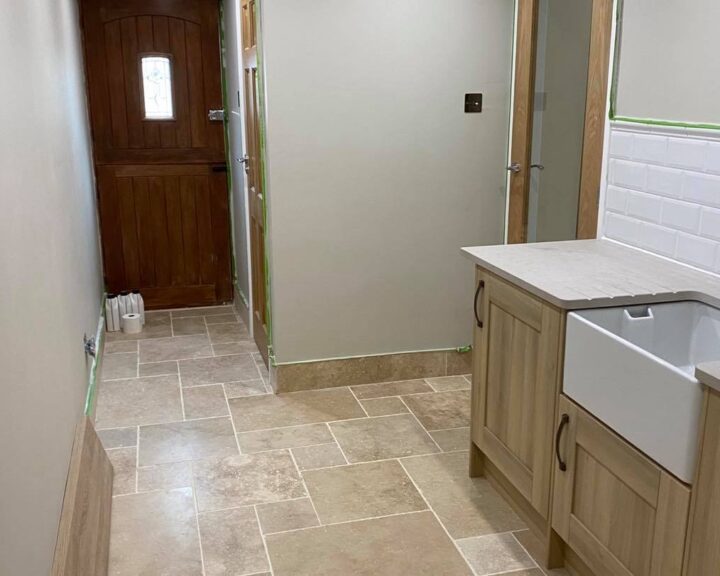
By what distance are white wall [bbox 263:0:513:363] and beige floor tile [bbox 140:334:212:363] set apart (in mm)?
901

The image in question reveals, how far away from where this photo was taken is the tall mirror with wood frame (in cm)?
364

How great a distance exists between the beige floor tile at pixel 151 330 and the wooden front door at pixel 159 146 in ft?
0.60

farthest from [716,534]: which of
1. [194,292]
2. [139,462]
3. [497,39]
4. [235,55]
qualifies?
[194,292]

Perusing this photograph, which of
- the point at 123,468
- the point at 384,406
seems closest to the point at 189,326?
the point at 384,406

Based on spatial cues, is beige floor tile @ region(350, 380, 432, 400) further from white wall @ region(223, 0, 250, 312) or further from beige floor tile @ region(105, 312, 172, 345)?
beige floor tile @ region(105, 312, 172, 345)

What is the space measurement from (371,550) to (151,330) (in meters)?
2.82

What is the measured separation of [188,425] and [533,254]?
5.82 ft

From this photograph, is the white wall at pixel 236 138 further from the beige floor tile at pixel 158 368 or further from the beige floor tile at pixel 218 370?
the beige floor tile at pixel 158 368

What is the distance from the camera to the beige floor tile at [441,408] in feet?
11.7

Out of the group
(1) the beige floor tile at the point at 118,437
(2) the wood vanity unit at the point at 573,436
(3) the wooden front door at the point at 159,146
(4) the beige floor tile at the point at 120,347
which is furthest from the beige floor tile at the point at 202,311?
(2) the wood vanity unit at the point at 573,436

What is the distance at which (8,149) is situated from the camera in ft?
6.36

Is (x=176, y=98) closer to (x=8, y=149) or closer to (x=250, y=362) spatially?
(x=250, y=362)

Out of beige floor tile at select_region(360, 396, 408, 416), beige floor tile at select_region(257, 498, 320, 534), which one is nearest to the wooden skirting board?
beige floor tile at select_region(257, 498, 320, 534)

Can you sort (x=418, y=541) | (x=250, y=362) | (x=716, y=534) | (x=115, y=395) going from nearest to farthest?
(x=716, y=534) < (x=418, y=541) < (x=115, y=395) < (x=250, y=362)
